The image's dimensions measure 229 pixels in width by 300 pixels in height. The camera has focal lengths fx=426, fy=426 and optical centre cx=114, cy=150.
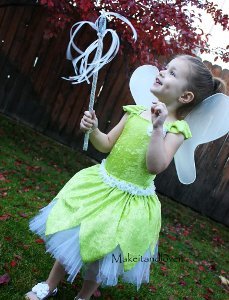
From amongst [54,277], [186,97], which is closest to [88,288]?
[54,277]

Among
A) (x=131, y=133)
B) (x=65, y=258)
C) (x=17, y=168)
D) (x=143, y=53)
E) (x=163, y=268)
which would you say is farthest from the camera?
(x=143, y=53)

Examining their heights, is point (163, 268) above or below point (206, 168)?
below

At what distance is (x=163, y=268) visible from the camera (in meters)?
4.25

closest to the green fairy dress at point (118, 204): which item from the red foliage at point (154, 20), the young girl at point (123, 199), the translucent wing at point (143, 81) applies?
the young girl at point (123, 199)

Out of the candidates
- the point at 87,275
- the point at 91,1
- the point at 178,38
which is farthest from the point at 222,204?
the point at 87,275

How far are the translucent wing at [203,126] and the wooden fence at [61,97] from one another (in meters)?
4.74

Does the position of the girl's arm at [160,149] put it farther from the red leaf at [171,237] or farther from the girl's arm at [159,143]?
the red leaf at [171,237]

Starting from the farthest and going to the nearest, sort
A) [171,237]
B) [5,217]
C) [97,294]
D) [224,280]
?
1. [171,237]
2. [224,280]
3. [5,217]
4. [97,294]

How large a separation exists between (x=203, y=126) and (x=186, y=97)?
250mm

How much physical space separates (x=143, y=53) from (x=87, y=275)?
4.05 metres

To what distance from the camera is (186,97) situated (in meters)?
2.51

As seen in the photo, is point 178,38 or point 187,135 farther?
point 178,38

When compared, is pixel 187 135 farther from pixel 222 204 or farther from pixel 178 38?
A: pixel 222 204

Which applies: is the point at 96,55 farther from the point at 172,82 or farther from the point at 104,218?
the point at 104,218
